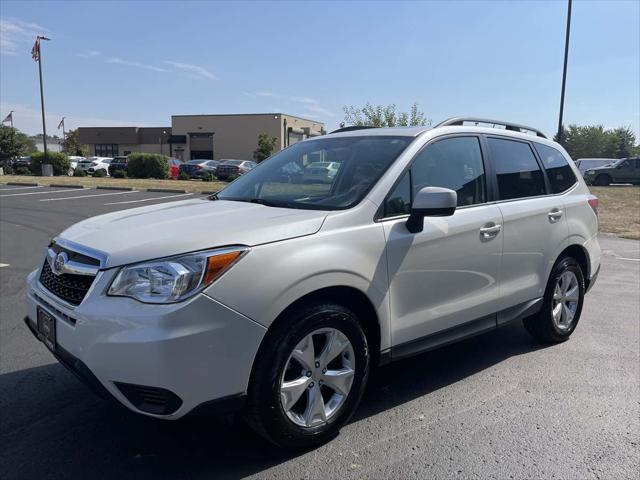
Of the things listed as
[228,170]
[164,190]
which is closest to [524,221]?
[164,190]

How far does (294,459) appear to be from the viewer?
9.62 ft

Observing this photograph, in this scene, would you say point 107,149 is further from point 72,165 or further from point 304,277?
point 304,277

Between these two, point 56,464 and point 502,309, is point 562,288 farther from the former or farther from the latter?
point 56,464

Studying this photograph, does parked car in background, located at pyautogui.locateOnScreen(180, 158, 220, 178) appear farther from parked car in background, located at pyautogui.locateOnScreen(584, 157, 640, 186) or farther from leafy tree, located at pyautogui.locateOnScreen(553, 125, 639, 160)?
leafy tree, located at pyautogui.locateOnScreen(553, 125, 639, 160)

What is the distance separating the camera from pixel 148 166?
117 feet

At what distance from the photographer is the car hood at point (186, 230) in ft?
8.63

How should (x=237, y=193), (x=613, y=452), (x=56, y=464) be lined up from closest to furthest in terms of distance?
(x=56, y=464) → (x=613, y=452) → (x=237, y=193)

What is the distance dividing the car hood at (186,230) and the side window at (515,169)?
5.96 feet

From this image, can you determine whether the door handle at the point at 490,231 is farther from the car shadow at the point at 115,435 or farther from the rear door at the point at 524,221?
the car shadow at the point at 115,435

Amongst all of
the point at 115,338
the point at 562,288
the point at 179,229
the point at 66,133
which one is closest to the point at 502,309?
the point at 562,288

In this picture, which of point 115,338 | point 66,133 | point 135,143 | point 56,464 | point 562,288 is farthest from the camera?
point 66,133

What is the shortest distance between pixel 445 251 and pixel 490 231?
21.3 inches

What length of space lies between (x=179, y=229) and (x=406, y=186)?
146 centimetres

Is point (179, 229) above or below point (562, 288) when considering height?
above
